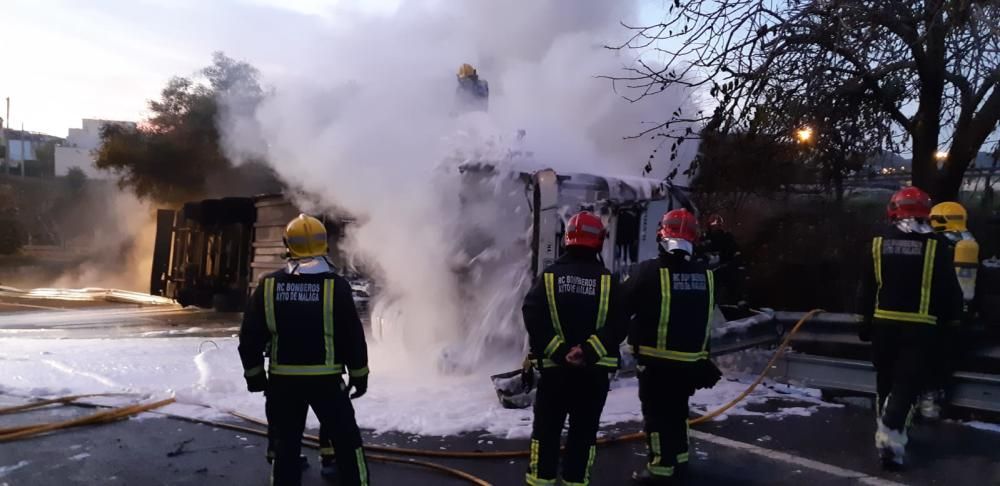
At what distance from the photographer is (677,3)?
7.18 m

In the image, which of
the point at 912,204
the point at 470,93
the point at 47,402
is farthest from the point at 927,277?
the point at 47,402

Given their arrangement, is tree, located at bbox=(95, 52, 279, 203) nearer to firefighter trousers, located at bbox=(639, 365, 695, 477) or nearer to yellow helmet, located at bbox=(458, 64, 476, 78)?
yellow helmet, located at bbox=(458, 64, 476, 78)

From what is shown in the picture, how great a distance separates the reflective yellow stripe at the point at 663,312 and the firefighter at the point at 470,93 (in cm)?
474

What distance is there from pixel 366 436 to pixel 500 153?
3030mm

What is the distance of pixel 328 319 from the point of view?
3.85 meters

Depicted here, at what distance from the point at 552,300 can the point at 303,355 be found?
1.29 metres

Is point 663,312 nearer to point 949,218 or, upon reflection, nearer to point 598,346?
point 598,346

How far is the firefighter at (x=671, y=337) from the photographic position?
4430 mm

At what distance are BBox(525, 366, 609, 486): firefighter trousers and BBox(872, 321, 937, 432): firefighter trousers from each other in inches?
81.4

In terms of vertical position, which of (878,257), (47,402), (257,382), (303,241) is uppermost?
(878,257)

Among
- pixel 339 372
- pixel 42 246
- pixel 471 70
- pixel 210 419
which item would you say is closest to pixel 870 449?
pixel 339 372

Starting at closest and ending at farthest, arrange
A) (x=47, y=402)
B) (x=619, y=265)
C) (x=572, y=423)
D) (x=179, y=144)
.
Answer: (x=572, y=423), (x=47, y=402), (x=619, y=265), (x=179, y=144)

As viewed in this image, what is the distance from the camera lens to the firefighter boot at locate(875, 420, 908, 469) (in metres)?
4.82

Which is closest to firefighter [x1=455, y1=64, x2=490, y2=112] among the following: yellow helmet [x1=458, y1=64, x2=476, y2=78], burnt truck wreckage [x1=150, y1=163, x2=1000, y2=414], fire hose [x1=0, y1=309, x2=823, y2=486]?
yellow helmet [x1=458, y1=64, x2=476, y2=78]
